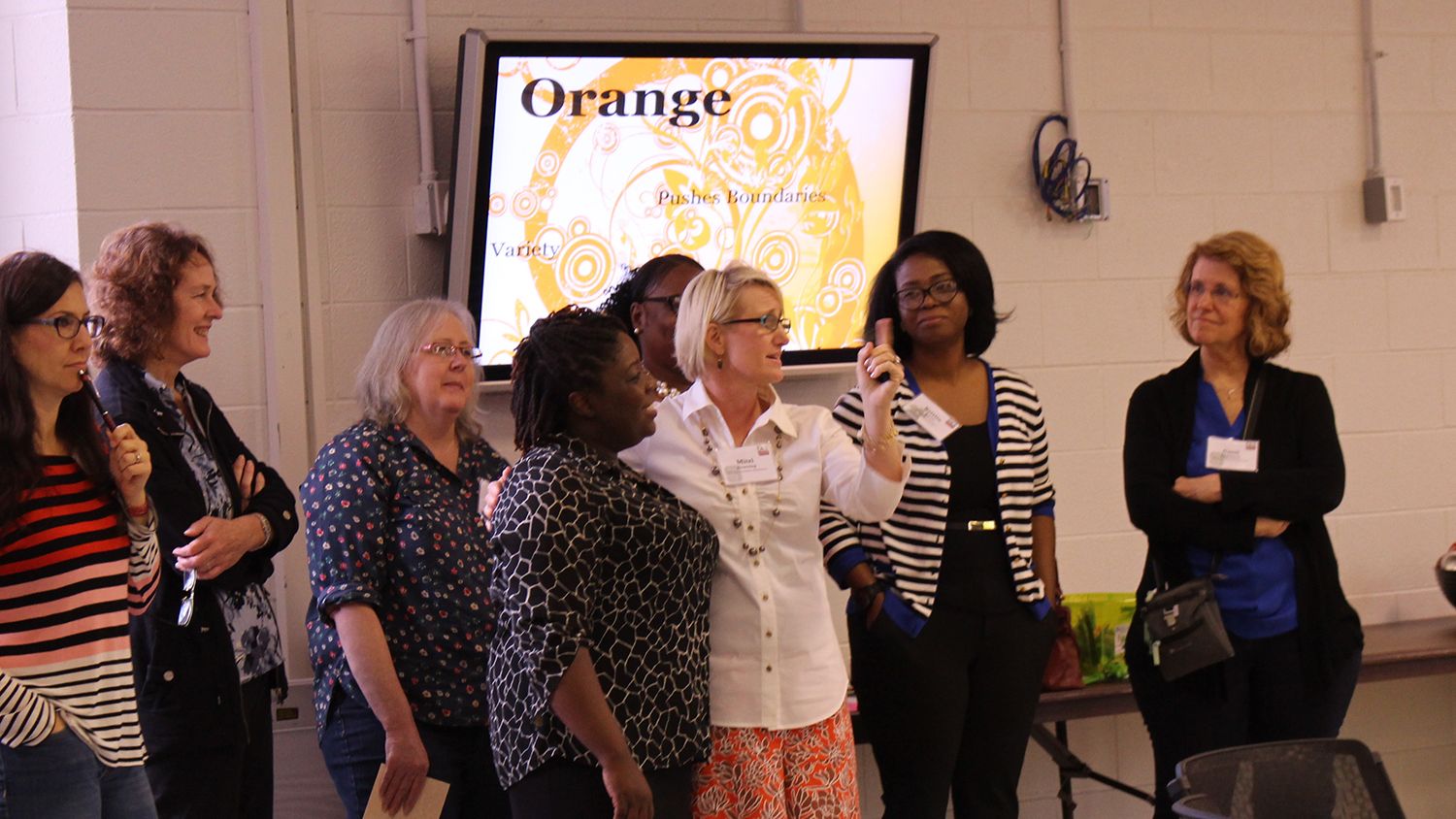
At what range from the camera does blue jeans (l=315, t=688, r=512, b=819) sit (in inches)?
102

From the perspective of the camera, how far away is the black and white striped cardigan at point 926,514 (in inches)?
108

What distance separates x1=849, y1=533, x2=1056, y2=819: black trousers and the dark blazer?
45.9 inches

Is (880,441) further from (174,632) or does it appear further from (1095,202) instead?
(1095,202)

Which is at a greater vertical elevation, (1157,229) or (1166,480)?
(1157,229)

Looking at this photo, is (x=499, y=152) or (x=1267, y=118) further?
(x=1267, y=118)

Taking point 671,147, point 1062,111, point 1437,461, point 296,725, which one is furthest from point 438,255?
point 1437,461

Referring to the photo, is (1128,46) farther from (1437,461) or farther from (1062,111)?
(1437,461)

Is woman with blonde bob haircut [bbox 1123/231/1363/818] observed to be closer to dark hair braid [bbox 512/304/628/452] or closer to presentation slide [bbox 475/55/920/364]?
presentation slide [bbox 475/55/920/364]

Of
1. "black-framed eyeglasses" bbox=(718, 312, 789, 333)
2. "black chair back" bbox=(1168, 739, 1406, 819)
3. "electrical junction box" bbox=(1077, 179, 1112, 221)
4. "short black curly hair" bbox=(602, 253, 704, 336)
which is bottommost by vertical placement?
"black chair back" bbox=(1168, 739, 1406, 819)

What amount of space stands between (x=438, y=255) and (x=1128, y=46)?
203 cm

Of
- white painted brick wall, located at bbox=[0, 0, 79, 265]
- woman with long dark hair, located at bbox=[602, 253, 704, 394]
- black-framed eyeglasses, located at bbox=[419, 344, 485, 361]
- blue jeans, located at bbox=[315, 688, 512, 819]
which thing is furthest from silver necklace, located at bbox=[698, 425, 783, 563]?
white painted brick wall, located at bbox=[0, 0, 79, 265]

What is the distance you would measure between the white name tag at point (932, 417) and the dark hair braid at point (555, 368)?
30.9 inches

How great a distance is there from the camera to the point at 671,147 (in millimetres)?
3561

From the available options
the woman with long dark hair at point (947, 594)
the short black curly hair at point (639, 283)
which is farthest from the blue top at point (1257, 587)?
the short black curly hair at point (639, 283)
